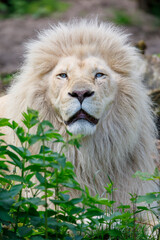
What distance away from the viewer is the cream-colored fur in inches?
148

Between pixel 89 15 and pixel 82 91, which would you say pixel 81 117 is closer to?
pixel 82 91

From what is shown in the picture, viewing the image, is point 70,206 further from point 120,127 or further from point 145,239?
point 120,127

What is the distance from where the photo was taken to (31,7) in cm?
1681

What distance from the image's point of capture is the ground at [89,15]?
13.1 m

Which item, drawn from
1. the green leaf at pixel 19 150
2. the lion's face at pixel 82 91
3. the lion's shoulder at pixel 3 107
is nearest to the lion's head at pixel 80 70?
the lion's face at pixel 82 91

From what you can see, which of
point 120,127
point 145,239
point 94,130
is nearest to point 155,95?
point 120,127

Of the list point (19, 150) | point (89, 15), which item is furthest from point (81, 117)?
point (89, 15)

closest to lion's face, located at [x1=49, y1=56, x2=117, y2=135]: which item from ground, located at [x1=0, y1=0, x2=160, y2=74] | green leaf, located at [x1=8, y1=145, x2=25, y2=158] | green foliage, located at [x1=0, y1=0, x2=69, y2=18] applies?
green leaf, located at [x1=8, y1=145, x2=25, y2=158]

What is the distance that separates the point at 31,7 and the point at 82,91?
46.1 ft

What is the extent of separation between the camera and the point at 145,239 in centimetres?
296

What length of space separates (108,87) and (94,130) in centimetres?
44

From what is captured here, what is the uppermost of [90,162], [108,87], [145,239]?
[108,87]

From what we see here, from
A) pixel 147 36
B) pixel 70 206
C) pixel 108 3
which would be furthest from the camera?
pixel 108 3

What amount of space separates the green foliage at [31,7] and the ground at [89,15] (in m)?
0.35
